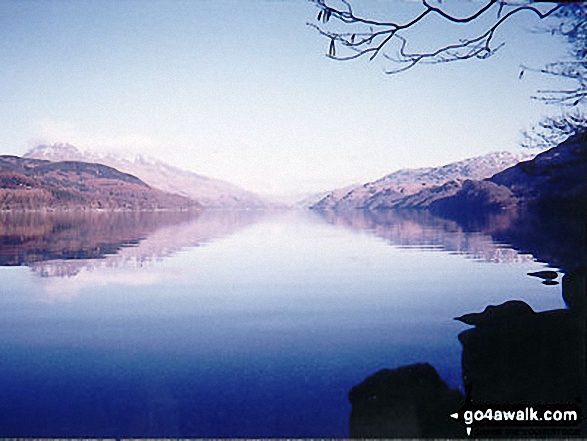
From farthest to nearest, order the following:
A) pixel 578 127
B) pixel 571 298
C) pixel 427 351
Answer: pixel 571 298 → pixel 427 351 → pixel 578 127

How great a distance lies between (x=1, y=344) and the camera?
6.76m

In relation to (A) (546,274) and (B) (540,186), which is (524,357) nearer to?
(B) (540,186)

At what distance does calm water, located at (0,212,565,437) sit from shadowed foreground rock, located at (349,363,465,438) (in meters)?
0.48

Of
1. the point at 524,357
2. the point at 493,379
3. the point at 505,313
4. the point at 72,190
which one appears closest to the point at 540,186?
the point at 505,313

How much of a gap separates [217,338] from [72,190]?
135 m

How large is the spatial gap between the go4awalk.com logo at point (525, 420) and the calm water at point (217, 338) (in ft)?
4.53

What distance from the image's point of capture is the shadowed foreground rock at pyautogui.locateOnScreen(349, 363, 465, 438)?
Result: 3.90 meters

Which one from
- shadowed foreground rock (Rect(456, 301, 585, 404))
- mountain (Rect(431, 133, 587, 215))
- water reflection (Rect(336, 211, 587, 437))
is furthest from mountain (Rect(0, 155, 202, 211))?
water reflection (Rect(336, 211, 587, 437))

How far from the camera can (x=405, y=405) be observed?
414 centimetres

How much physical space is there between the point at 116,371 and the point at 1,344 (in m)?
2.47

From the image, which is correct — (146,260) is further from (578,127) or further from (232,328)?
(578,127)

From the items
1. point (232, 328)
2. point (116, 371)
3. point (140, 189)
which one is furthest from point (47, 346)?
point (140, 189)

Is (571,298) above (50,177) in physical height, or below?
below

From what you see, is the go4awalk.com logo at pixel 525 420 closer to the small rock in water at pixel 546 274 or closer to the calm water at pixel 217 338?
the calm water at pixel 217 338
